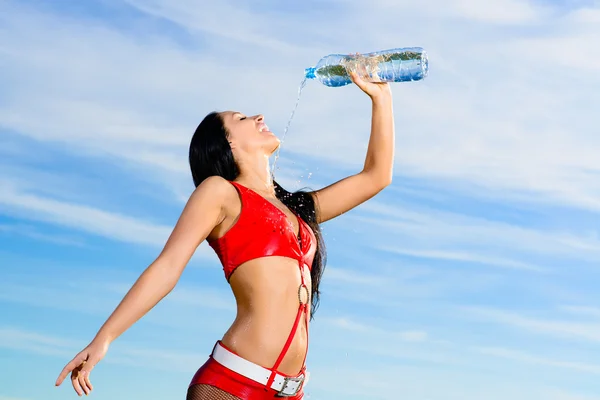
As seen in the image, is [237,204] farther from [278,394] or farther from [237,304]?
[278,394]

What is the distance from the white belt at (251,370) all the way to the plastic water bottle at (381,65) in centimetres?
213

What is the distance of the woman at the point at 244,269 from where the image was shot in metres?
4.41

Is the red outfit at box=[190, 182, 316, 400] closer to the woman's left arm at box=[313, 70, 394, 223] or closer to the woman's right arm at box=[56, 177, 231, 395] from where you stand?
the woman's right arm at box=[56, 177, 231, 395]

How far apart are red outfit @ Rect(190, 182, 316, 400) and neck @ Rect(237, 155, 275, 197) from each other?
18 cm

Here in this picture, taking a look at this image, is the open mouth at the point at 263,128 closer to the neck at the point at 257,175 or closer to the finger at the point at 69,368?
the neck at the point at 257,175

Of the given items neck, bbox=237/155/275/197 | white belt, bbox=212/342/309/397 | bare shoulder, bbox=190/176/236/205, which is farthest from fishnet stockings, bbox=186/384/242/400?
neck, bbox=237/155/275/197

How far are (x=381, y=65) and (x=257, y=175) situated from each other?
4.28 feet

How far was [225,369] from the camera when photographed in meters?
4.56

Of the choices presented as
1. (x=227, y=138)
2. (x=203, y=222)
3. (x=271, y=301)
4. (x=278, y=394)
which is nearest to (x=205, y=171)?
(x=227, y=138)

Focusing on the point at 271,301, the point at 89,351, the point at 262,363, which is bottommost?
the point at 89,351

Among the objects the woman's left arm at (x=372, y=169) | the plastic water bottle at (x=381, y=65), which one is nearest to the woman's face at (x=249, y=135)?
the woman's left arm at (x=372, y=169)

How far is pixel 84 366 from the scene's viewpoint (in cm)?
412

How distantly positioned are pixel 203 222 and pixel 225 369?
0.74 metres

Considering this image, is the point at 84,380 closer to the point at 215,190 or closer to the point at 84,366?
the point at 84,366
